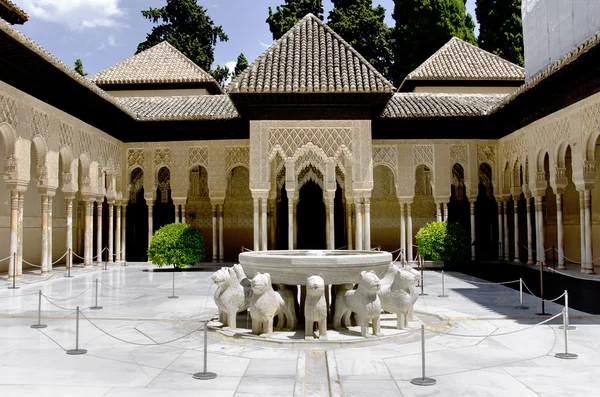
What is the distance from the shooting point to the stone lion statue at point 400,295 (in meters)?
6.27

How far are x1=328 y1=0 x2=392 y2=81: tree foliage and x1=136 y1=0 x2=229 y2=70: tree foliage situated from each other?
7.80 metres

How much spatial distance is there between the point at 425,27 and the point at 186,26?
15.0 meters

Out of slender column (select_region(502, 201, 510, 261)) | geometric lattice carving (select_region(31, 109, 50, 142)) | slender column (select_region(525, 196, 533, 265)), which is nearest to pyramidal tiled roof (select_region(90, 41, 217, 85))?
geometric lattice carving (select_region(31, 109, 50, 142))

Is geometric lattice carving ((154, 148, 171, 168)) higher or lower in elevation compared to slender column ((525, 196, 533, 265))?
higher

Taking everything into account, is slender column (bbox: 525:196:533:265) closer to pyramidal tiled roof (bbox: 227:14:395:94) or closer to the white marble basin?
pyramidal tiled roof (bbox: 227:14:395:94)

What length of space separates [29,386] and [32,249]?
1393 centimetres

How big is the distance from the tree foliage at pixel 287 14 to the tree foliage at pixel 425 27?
5488mm

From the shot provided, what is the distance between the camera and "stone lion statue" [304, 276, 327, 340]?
568 centimetres

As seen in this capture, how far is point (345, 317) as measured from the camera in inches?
256

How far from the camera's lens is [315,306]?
5.81 meters

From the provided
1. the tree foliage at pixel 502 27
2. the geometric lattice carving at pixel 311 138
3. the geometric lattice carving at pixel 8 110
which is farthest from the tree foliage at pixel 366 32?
the geometric lattice carving at pixel 8 110

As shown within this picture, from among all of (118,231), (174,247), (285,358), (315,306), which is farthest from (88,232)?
(285,358)

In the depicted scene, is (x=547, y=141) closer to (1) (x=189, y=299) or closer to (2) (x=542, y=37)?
(2) (x=542, y=37)

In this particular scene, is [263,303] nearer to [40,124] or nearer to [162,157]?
[40,124]
